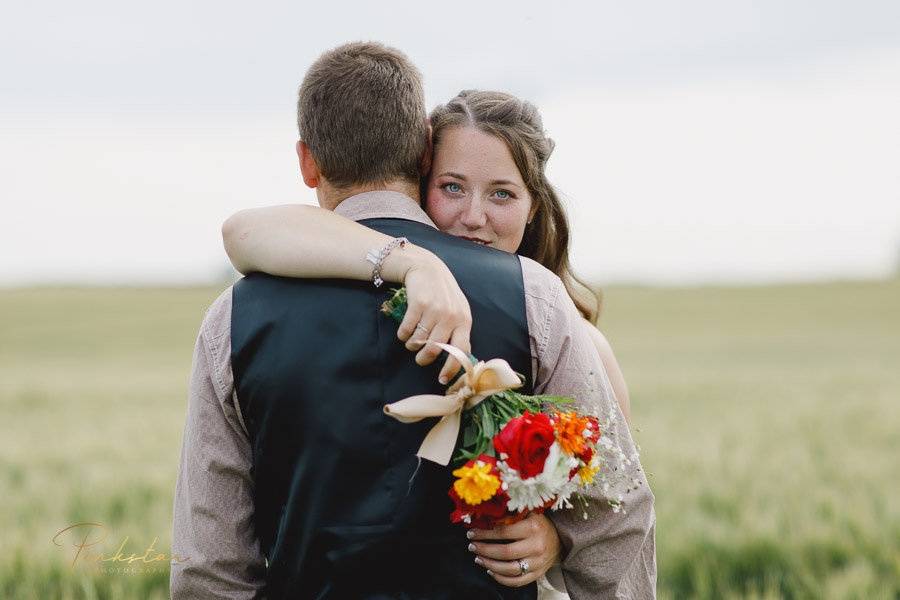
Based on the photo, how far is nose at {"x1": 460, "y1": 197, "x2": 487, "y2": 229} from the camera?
314 cm

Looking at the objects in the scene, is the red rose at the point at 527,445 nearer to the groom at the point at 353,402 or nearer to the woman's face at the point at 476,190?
the groom at the point at 353,402

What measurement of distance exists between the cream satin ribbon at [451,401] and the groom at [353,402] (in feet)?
0.25

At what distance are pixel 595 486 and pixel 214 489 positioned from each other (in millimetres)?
941

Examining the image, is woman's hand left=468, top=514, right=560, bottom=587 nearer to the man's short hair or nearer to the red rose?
the red rose

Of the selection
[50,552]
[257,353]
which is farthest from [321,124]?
[50,552]

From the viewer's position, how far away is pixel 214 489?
8.50 ft

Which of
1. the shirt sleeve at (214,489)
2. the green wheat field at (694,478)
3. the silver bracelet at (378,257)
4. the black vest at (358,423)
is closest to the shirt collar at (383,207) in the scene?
the black vest at (358,423)

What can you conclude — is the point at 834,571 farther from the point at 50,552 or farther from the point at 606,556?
the point at 50,552

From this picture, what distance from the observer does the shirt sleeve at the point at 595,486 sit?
244 centimetres

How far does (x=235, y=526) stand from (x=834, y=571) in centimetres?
432

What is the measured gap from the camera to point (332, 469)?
2.35 metres

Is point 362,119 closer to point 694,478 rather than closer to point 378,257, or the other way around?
point 378,257

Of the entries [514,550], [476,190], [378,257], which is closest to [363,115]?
[378,257]

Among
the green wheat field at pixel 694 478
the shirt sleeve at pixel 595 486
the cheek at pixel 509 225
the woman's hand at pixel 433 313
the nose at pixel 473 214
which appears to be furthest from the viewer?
the green wheat field at pixel 694 478
